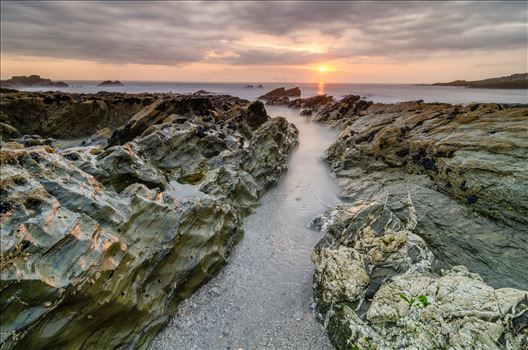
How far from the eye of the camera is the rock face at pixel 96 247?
22.2 feet

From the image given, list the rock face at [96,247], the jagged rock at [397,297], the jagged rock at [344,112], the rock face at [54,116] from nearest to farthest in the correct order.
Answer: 1. the rock face at [96,247]
2. the jagged rock at [397,297]
3. the rock face at [54,116]
4. the jagged rock at [344,112]

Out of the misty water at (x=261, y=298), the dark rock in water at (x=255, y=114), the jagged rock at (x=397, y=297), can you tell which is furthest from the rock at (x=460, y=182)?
the dark rock in water at (x=255, y=114)

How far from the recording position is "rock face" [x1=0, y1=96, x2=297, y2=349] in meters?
6.77

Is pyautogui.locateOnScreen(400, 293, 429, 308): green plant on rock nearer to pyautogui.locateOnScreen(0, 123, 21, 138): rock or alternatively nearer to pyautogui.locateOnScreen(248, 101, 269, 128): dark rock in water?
pyautogui.locateOnScreen(248, 101, 269, 128): dark rock in water

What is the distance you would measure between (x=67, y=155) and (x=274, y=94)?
16353 cm

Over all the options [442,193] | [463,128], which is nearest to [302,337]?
[442,193]

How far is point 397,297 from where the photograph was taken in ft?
29.4

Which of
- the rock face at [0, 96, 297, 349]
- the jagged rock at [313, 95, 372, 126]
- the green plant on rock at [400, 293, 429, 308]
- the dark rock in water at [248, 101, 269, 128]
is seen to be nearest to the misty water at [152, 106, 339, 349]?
the rock face at [0, 96, 297, 349]

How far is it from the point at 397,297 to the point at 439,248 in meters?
5.05

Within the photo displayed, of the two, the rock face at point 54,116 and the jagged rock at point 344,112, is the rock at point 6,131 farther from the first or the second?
the jagged rock at point 344,112

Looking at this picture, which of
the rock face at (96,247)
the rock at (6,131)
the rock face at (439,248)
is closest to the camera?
the rock face at (96,247)

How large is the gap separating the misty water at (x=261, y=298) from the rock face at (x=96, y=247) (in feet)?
2.22

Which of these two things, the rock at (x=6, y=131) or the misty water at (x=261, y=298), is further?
the rock at (x=6, y=131)

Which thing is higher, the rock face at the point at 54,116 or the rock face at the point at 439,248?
the rock face at the point at 54,116
